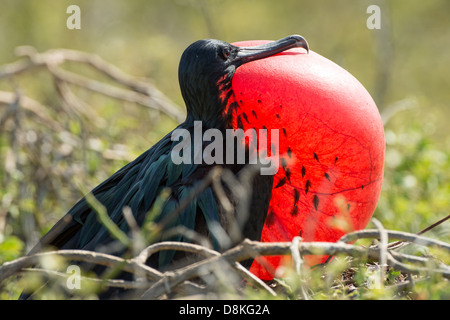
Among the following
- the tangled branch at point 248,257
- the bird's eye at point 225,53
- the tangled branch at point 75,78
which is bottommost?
the tangled branch at point 248,257

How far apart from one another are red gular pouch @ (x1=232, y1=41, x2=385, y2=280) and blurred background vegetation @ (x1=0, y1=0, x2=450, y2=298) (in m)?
0.62

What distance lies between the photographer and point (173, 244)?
1.80 m

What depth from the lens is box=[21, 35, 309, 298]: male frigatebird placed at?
2.19 metres

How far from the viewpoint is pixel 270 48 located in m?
2.38

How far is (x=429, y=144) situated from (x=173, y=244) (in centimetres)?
255

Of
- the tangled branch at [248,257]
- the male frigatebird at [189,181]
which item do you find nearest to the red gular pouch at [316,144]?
the male frigatebird at [189,181]

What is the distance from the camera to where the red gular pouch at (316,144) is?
2.19 metres

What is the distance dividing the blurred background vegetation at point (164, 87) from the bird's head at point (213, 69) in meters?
0.52

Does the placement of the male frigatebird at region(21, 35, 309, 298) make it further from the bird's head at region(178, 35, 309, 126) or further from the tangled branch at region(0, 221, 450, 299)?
the tangled branch at region(0, 221, 450, 299)

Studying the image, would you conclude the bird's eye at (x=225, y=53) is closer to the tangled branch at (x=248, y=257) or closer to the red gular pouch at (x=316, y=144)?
the red gular pouch at (x=316, y=144)

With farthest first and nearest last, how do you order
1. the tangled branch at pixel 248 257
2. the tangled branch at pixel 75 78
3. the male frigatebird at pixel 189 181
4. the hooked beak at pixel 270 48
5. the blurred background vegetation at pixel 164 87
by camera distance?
1. the tangled branch at pixel 75 78
2. the blurred background vegetation at pixel 164 87
3. the hooked beak at pixel 270 48
4. the male frigatebird at pixel 189 181
5. the tangled branch at pixel 248 257

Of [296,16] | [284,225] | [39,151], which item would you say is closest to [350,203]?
[284,225]

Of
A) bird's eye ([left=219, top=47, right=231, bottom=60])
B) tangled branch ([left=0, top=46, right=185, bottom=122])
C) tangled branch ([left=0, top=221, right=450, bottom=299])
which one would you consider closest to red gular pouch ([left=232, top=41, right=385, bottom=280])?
bird's eye ([left=219, top=47, right=231, bottom=60])

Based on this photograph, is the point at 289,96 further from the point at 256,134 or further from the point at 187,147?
the point at 187,147
